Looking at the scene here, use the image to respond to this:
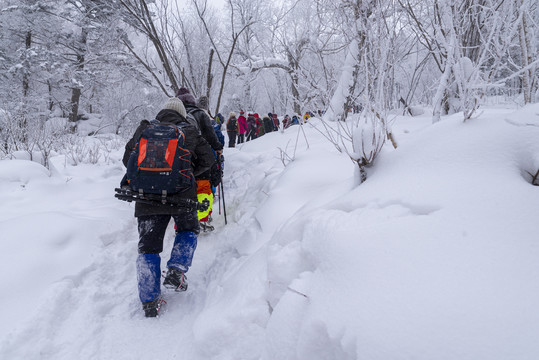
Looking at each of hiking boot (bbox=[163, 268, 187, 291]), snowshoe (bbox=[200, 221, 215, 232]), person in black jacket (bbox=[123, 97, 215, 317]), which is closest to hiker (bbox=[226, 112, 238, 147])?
snowshoe (bbox=[200, 221, 215, 232])

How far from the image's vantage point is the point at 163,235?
218cm

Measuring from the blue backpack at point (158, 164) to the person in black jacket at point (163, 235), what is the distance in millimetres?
146

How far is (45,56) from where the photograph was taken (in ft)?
42.4

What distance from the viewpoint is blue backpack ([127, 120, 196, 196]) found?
2057mm

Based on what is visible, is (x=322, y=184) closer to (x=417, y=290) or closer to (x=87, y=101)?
(x=417, y=290)

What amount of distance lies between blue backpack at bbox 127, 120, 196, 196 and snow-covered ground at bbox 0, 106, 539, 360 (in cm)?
Result: 88

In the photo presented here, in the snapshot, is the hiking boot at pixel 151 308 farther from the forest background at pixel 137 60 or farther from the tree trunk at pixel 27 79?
the tree trunk at pixel 27 79

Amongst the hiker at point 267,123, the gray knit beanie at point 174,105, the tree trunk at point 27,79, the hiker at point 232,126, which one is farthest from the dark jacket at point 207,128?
the tree trunk at point 27,79

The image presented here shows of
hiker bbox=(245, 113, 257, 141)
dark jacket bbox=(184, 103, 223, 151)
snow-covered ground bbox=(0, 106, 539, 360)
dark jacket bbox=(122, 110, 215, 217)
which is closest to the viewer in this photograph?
snow-covered ground bbox=(0, 106, 539, 360)

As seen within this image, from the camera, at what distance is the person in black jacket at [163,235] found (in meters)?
2.03

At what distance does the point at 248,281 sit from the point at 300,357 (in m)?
0.74

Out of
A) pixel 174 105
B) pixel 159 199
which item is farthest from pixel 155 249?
pixel 174 105

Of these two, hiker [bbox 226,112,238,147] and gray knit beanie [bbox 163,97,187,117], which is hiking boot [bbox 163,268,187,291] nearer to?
gray knit beanie [bbox 163,97,187,117]

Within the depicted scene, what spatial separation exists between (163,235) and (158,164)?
1.93 feet
